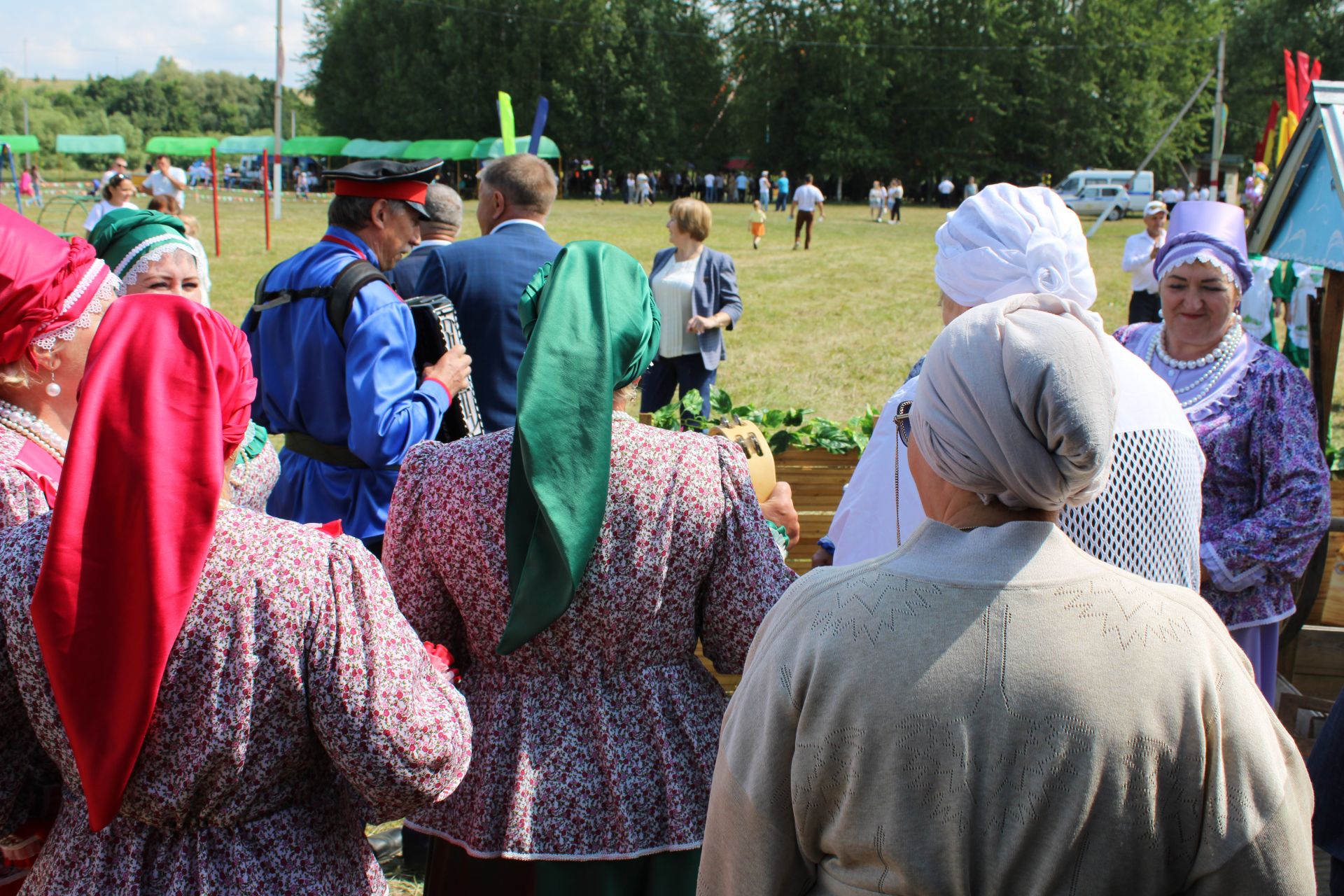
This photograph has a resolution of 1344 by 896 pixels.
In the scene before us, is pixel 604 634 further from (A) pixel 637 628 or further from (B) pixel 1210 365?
(B) pixel 1210 365

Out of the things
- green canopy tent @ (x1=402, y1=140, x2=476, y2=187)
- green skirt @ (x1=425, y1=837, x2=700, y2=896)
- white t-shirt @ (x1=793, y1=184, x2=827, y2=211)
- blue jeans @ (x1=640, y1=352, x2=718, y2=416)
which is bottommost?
green skirt @ (x1=425, y1=837, x2=700, y2=896)

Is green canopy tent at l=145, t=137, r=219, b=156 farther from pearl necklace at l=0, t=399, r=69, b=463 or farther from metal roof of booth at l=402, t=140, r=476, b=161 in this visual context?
pearl necklace at l=0, t=399, r=69, b=463

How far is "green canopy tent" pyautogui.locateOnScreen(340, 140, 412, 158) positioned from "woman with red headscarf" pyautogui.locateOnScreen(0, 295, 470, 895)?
53175 millimetres

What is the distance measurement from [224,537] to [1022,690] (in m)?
1.14

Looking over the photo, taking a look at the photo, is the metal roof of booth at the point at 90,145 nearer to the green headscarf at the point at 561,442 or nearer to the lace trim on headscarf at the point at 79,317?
the lace trim on headscarf at the point at 79,317

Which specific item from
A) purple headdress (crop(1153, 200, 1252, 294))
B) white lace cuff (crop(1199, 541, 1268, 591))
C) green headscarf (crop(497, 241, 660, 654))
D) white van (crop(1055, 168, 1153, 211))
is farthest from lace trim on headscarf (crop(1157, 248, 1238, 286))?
white van (crop(1055, 168, 1153, 211))

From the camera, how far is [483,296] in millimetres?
3967

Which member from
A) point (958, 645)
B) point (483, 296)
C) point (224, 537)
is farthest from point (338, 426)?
point (958, 645)

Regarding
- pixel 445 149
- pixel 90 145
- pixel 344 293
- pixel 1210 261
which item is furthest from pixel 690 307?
pixel 90 145

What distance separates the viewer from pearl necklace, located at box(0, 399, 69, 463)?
200 centimetres

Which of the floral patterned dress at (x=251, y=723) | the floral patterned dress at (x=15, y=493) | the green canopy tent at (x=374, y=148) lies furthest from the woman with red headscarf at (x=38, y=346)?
the green canopy tent at (x=374, y=148)

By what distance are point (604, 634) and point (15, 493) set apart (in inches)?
42.7

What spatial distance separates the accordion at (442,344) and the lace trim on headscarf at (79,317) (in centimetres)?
128

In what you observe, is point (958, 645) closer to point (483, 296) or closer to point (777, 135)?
point (483, 296)
